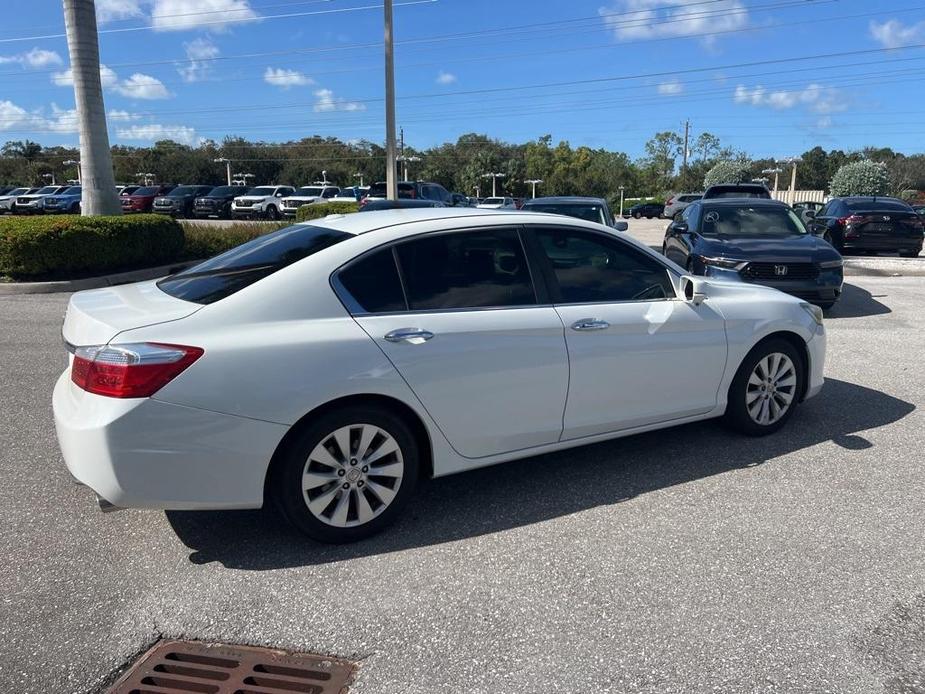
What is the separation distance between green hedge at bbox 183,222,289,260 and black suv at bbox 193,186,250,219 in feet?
61.1

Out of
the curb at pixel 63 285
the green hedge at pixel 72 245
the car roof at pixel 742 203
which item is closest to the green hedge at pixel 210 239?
the green hedge at pixel 72 245

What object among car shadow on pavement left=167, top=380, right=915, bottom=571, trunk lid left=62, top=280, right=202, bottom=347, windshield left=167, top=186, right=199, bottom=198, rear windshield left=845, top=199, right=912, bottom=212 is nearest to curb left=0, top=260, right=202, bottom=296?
trunk lid left=62, top=280, right=202, bottom=347

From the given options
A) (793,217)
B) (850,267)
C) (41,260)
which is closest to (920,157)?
(850,267)

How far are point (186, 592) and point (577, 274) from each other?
2.65 m

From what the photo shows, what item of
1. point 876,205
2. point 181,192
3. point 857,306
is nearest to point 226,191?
point 181,192

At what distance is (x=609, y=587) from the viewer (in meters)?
3.13

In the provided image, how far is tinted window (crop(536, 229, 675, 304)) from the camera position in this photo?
4.12 metres

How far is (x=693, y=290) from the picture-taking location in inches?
173

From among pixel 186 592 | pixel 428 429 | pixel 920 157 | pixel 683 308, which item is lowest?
pixel 186 592

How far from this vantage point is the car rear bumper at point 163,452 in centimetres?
300

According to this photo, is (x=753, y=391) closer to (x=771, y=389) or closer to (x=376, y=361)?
(x=771, y=389)

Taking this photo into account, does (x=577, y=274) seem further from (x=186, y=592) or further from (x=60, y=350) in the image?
(x=60, y=350)

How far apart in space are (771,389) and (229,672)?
3.84 m

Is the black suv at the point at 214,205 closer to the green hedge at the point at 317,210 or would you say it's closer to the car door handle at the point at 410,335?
the green hedge at the point at 317,210
